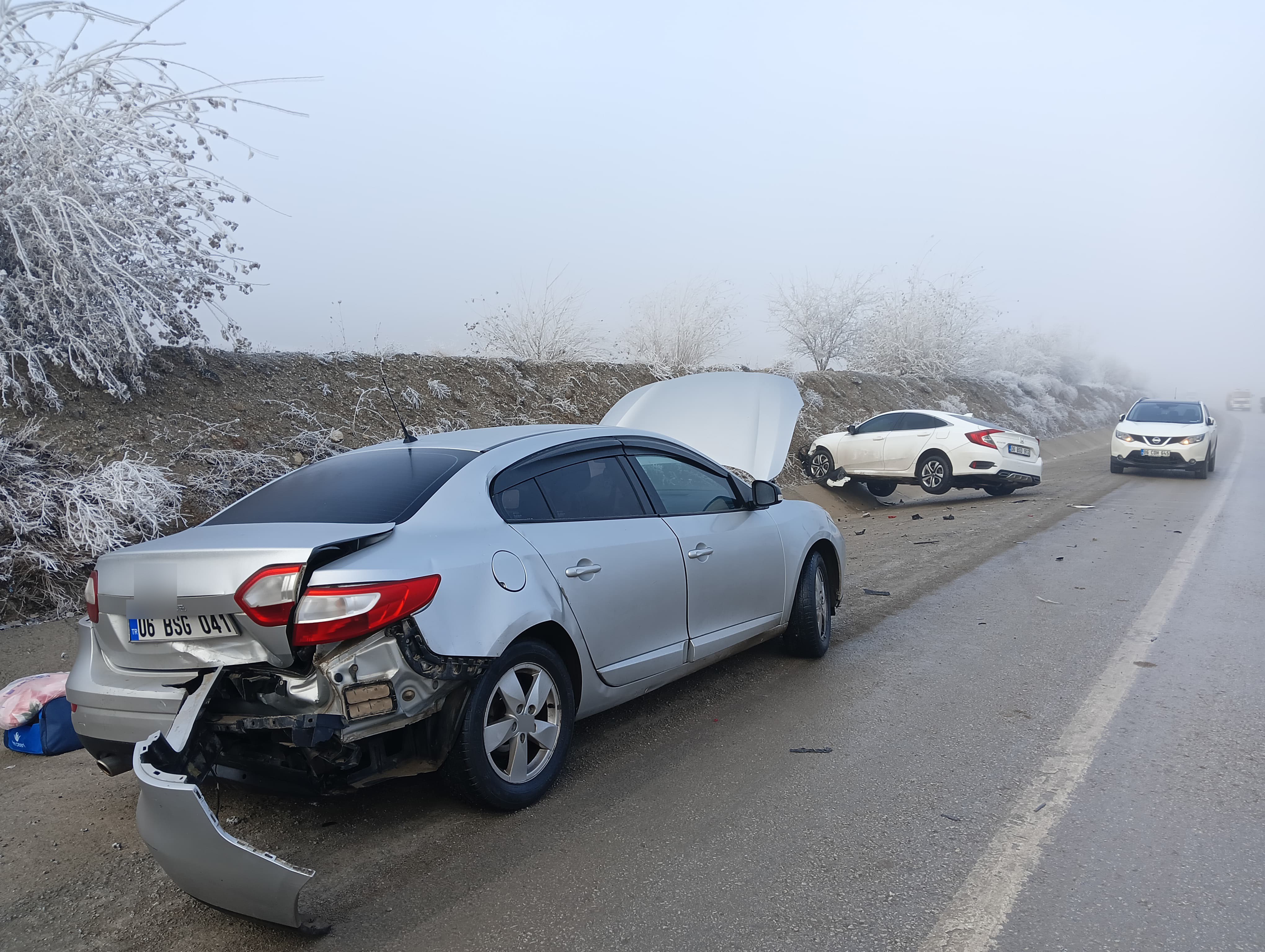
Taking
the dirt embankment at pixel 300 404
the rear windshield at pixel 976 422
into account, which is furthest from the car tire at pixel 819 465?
the rear windshield at pixel 976 422

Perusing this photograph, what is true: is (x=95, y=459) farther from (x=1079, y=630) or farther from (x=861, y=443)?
(x=861, y=443)

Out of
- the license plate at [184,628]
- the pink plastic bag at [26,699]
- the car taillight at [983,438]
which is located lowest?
the pink plastic bag at [26,699]

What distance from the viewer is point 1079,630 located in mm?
6320

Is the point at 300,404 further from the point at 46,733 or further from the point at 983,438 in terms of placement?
the point at 983,438

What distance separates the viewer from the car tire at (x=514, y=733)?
3.32m

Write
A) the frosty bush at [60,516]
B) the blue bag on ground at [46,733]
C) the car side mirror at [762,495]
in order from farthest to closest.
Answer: the frosty bush at [60,516], the car side mirror at [762,495], the blue bag on ground at [46,733]

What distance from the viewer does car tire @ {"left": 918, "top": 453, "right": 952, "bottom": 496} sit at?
48.6 ft

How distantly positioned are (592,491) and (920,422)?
12.0 m

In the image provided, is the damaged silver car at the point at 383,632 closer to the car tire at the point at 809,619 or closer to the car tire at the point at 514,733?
the car tire at the point at 514,733

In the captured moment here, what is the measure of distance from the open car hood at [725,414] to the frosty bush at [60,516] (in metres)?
3.69

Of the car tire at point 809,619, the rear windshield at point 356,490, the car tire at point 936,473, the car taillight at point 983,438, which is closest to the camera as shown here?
the rear windshield at point 356,490

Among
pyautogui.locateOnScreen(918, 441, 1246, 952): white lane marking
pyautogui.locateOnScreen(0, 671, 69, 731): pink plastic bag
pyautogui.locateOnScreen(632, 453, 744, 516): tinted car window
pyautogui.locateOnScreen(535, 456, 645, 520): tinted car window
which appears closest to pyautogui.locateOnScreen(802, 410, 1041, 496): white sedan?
pyautogui.locateOnScreen(918, 441, 1246, 952): white lane marking

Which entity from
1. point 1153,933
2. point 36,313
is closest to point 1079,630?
point 1153,933

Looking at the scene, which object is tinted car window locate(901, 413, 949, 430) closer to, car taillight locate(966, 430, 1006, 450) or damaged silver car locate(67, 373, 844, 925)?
car taillight locate(966, 430, 1006, 450)
